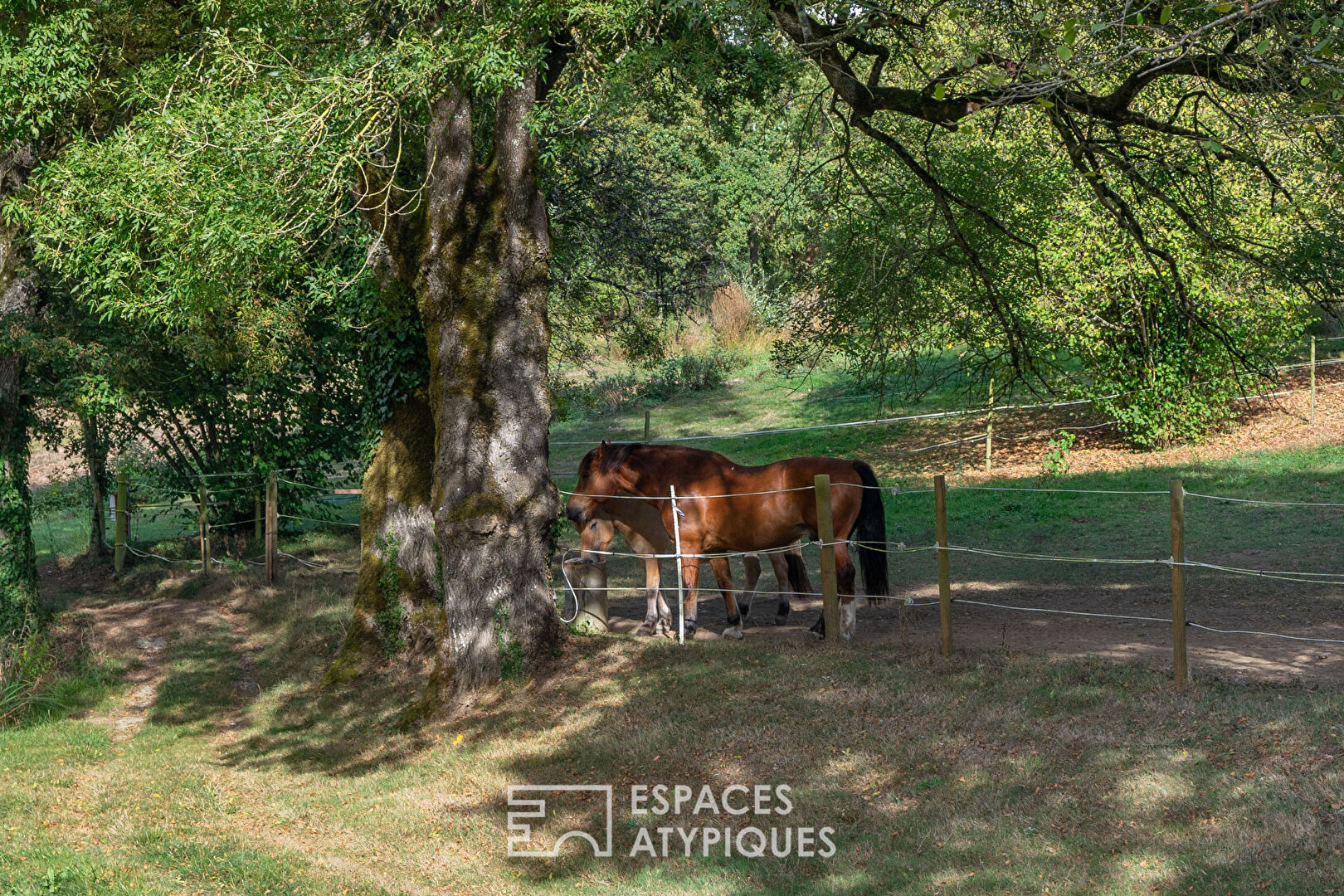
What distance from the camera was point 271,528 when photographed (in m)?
15.6

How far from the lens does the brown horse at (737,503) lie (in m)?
10.5

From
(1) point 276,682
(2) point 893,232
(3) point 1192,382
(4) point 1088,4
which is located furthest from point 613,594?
(3) point 1192,382

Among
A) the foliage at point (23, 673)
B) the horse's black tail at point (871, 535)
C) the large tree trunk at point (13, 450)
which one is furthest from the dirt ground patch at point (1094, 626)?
the large tree trunk at point (13, 450)

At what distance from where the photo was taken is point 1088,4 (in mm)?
9977

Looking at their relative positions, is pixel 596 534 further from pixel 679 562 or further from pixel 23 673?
pixel 23 673

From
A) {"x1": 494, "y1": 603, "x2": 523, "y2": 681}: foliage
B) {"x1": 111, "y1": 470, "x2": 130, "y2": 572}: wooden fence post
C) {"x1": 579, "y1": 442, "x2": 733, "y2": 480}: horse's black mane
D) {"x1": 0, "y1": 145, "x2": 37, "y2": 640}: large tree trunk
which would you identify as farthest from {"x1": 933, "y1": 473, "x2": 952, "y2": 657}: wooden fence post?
{"x1": 111, "y1": 470, "x2": 130, "y2": 572}: wooden fence post

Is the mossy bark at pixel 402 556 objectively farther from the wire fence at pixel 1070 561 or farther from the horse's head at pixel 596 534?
the horse's head at pixel 596 534

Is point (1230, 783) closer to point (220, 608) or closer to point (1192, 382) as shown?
point (220, 608)

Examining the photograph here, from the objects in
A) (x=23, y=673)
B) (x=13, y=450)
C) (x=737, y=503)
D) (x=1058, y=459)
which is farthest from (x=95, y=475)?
(x=1058, y=459)

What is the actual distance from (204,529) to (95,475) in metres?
2.51

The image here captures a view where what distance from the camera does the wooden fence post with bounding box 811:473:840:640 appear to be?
9.70 meters

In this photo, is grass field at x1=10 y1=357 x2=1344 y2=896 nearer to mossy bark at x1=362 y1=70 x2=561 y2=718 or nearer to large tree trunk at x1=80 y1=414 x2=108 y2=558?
mossy bark at x1=362 y1=70 x2=561 y2=718

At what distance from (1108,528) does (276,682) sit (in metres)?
10.5

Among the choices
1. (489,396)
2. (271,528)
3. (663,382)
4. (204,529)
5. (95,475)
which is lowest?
(204,529)
